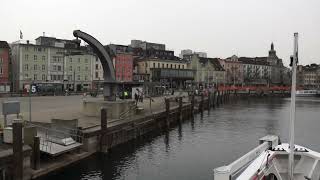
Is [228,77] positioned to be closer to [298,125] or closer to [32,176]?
[298,125]

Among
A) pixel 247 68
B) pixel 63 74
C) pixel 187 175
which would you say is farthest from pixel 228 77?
pixel 187 175

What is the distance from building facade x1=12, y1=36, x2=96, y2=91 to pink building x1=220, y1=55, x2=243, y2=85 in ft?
266

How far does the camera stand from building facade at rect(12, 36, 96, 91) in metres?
96.0

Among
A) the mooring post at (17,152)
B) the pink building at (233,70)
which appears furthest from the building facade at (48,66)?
the pink building at (233,70)

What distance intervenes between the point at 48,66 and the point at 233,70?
4055 inches

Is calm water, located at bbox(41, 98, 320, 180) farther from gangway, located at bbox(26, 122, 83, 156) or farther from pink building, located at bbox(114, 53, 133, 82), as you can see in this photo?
pink building, located at bbox(114, 53, 133, 82)

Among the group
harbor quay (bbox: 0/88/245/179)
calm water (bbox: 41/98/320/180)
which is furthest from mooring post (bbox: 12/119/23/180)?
calm water (bbox: 41/98/320/180)

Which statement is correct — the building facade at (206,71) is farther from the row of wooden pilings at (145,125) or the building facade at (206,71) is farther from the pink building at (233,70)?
the row of wooden pilings at (145,125)

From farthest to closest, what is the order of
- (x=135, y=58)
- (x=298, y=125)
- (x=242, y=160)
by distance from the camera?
(x=135, y=58) < (x=298, y=125) < (x=242, y=160)

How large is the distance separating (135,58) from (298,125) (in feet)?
295

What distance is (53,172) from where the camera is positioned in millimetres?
21688

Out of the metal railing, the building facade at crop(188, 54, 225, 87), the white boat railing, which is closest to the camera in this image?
the white boat railing

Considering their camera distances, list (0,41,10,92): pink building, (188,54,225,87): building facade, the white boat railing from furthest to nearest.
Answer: (188,54,225,87): building facade → (0,41,10,92): pink building → the white boat railing

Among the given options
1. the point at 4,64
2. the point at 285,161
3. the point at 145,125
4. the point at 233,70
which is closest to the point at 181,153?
the point at 145,125
